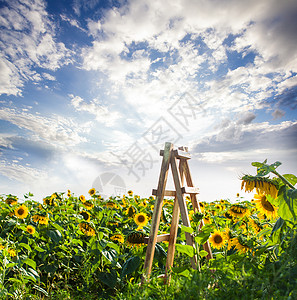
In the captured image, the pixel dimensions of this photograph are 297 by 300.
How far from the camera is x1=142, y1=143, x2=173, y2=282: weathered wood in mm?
3061

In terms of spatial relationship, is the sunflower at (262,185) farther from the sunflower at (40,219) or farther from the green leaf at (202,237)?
the sunflower at (40,219)

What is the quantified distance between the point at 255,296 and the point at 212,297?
0.26 metres

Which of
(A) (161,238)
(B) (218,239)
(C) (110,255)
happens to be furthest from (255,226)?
(C) (110,255)

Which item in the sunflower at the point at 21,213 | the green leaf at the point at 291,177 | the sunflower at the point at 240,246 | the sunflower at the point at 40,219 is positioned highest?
the sunflower at the point at 21,213

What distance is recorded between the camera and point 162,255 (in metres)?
3.29

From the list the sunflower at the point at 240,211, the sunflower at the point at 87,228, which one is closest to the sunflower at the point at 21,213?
the sunflower at the point at 87,228

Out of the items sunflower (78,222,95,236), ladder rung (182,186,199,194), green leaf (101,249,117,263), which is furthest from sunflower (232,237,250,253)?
sunflower (78,222,95,236)

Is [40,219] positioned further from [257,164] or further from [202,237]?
[257,164]

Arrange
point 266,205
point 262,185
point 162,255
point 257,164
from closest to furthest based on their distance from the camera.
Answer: point 262,185 → point 257,164 → point 266,205 → point 162,255

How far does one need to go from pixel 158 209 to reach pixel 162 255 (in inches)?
21.9

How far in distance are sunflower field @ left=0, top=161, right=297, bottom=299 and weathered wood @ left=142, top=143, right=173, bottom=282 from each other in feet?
0.46

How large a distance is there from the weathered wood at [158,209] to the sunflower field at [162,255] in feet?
0.46

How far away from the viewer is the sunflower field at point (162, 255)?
1.65 metres

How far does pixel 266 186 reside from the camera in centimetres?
213
